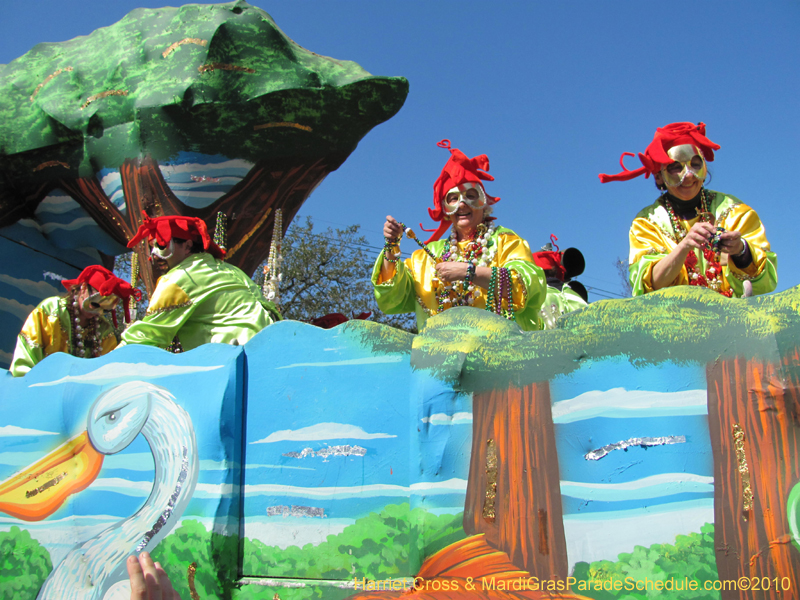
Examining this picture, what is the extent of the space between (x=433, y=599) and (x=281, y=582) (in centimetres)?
57

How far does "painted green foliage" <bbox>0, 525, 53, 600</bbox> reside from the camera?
269 centimetres

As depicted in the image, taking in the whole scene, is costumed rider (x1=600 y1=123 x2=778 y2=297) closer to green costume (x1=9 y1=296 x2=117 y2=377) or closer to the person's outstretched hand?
the person's outstretched hand

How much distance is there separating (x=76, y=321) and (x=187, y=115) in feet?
4.90

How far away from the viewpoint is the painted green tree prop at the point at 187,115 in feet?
14.6

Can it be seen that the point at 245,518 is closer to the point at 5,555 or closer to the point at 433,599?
the point at 433,599

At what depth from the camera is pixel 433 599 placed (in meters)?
1.98

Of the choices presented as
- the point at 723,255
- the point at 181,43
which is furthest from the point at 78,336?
the point at 723,255

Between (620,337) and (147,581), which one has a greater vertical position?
(620,337)

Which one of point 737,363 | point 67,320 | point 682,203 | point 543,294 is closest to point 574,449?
point 737,363

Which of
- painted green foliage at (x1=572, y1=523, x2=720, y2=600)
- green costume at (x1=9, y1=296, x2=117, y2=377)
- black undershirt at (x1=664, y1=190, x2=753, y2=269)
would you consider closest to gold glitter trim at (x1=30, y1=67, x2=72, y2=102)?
green costume at (x1=9, y1=296, x2=117, y2=377)

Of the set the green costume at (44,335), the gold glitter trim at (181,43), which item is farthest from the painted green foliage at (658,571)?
the gold glitter trim at (181,43)

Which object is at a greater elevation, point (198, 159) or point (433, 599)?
point (198, 159)

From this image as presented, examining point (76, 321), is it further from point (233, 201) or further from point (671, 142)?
point (671, 142)

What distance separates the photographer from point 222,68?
4.46 meters
